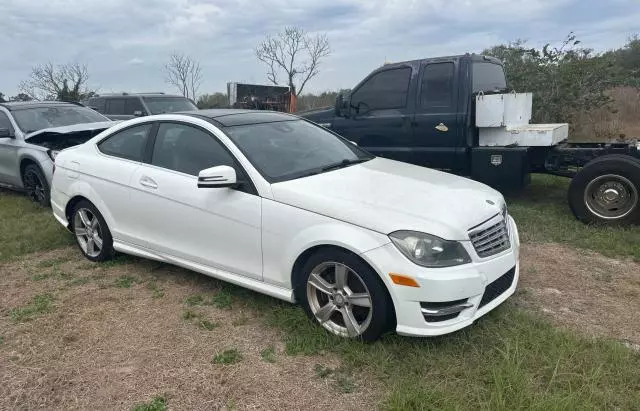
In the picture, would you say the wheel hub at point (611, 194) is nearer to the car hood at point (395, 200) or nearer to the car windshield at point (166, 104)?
the car hood at point (395, 200)

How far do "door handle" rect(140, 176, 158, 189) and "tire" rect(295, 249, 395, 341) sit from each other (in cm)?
160

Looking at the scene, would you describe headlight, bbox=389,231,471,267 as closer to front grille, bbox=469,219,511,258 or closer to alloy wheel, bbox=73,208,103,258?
front grille, bbox=469,219,511,258

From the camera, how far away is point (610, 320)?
148 inches

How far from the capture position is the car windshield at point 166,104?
476 inches

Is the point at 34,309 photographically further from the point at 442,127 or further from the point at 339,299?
the point at 442,127

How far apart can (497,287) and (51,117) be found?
770cm

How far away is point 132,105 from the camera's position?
40.3ft

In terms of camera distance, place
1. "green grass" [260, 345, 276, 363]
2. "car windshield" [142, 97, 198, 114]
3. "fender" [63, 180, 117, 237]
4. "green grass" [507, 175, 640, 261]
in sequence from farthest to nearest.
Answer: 1. "car windshield" [142, 97, 198, 114]
2. "green grass" [507, 175, 640, 261]
3. "fender" [63, 180, 117, 237]
4. "green grass" [260, 345, 276, 363]

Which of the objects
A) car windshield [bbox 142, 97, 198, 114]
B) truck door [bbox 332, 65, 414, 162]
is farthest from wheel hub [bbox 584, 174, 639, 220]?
car windshield [bbox 142, 97, 198, 114]

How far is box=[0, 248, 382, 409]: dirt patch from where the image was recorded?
9.86ft

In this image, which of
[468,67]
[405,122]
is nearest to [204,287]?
[405,122]

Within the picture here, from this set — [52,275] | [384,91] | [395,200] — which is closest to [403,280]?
[395,200]

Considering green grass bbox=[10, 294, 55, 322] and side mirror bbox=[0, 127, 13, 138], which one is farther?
side mirror bbox=[0, 127, 13, 138]

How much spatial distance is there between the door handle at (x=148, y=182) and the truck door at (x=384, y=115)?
393 cm
